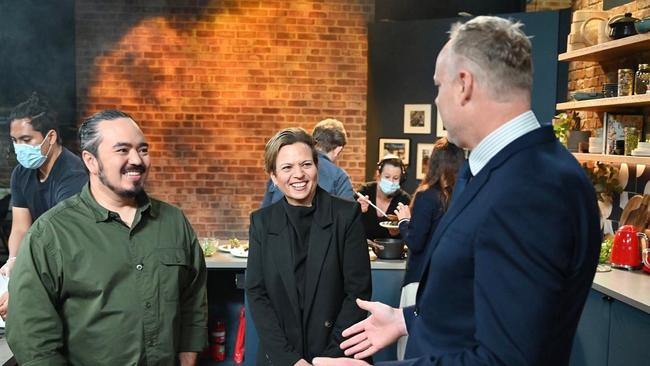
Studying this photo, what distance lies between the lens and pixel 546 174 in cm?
114

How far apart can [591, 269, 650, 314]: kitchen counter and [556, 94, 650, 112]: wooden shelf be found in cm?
96

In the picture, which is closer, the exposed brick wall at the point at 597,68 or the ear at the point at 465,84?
the ear at the point at 465,84

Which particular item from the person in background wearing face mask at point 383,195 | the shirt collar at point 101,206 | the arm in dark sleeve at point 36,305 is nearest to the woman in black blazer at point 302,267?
the shirt collar at point 101,206

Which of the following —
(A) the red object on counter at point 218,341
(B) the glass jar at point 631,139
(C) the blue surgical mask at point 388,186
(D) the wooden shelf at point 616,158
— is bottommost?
(A) the red object on counter at point 218,341

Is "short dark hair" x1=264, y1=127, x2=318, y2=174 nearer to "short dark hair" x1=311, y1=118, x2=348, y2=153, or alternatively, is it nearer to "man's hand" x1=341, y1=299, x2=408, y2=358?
"man's hand" x1=341, y1=299, x2=408, y2=358

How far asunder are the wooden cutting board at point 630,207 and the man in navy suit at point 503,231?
2.87 metres

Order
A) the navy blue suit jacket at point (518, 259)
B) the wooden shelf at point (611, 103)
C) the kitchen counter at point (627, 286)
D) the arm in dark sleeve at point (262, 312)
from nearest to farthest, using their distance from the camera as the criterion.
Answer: the navy blue suit jacket at point (518, 259)
the arm in dark sleeve at point (262, 312)
the kitchen counter at point (627, 286)
the wooden shelf at point (611, 103)

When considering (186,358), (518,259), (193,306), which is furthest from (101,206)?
(518,259)

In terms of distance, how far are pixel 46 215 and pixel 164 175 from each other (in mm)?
4668

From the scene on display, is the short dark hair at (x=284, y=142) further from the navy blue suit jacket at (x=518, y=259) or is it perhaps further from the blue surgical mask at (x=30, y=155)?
the navy blue suit jacket at (x=518, y=259)

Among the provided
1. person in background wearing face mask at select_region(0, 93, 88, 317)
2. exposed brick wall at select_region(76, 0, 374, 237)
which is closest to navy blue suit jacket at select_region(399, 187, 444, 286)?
person in background wearing face mask at select_region(0, 93, 88, 317)

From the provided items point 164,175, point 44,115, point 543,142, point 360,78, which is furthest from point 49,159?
point 360,78

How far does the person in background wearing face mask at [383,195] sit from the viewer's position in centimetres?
420

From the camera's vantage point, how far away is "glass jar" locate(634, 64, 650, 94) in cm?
352
